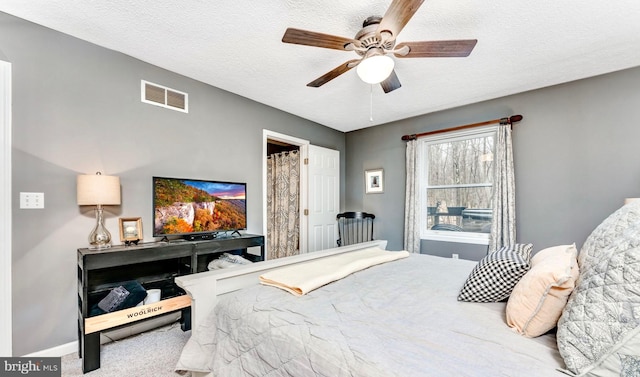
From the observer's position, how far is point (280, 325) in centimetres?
116

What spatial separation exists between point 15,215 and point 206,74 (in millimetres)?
1947

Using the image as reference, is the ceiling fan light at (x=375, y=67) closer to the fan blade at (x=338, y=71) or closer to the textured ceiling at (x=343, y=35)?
the fan blade at (x=338, y=71)

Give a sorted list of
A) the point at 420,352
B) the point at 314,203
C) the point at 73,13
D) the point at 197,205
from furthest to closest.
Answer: the point at 314,203 → the point at 197,205 → the point at 73,13 → the point at 420,352

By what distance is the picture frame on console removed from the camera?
2.34 metres

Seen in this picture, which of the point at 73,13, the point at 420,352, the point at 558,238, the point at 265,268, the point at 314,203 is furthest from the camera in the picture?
the point at 314,203

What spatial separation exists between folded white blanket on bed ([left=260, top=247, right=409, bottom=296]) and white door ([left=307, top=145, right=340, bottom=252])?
206 centimetres

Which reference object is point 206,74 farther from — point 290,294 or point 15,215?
point 290,294

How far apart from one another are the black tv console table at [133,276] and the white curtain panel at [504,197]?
9.67ft

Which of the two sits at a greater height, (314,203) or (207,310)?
(314,203)

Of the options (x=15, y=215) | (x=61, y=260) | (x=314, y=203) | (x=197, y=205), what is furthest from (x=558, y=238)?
(x=15, y=215)

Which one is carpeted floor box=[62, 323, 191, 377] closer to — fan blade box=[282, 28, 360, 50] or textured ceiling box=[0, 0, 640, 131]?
fan blade box=[282, 28, 360, 50]

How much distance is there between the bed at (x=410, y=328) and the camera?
0.81 metres

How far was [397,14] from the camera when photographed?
152 cm

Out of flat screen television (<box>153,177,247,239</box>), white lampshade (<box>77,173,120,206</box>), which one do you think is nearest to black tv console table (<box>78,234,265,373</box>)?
flat screen television (<box>153,177,247,239</box>)
